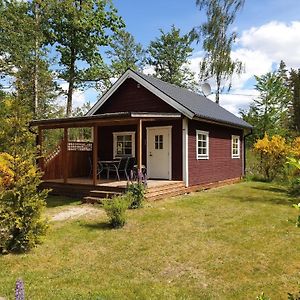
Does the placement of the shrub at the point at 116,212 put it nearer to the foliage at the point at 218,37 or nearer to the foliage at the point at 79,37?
the foliage at the point at 79,37

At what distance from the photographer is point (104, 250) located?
632cm

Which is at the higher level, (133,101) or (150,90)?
(150,90)

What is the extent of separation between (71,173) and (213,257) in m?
9.54

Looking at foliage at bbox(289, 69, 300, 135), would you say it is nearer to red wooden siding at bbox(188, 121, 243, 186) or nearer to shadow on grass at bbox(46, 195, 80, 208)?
red wooden siding at bbox(188, 121, 243, 186)

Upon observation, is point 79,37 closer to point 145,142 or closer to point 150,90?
point 150,90

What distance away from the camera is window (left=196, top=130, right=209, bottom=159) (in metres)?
13.8

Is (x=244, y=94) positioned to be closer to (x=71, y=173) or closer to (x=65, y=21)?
(x=65, y=21)

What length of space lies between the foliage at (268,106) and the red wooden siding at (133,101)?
12434 mm

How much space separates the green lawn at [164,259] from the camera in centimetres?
466

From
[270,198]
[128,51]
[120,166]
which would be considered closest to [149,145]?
[120,166]

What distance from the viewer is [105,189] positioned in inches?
432

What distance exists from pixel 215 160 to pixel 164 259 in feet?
32.0

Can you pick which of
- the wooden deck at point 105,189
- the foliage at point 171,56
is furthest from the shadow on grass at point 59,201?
the foliage at point 171,56

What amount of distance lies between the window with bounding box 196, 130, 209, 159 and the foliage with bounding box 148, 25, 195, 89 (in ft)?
76.3
